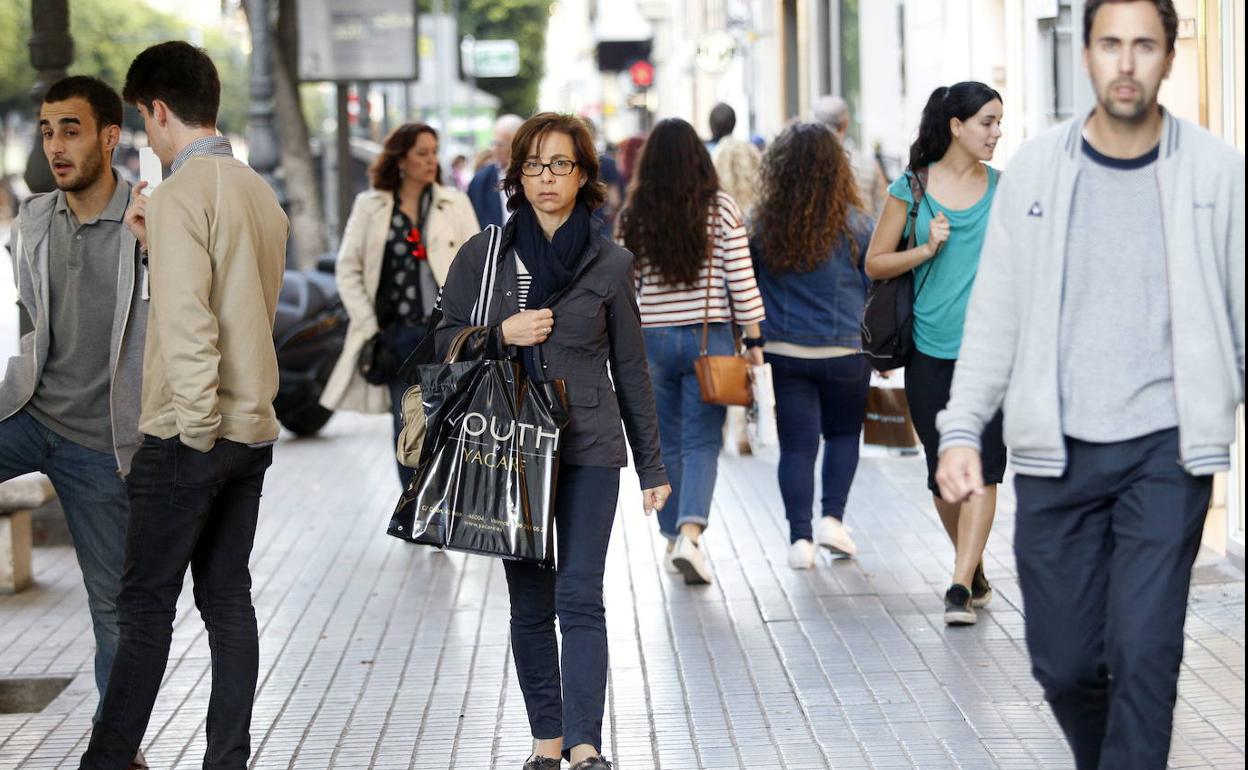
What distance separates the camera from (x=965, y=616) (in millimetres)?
7277

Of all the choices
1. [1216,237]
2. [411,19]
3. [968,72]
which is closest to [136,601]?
[1216,237]

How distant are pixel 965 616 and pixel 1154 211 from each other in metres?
3.54

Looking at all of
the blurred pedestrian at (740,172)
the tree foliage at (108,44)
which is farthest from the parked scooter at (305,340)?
the tree foliage at (108,44)

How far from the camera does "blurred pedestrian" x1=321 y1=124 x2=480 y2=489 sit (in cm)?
923

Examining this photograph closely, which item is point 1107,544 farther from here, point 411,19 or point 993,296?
point 411,19

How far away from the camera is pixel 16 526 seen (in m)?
8.43

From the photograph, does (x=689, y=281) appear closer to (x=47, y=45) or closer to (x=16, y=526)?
(x=16, y=526)

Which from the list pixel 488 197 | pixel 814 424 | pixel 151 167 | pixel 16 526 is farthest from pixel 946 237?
pixel 488 197

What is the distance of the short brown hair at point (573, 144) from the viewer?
211 inches

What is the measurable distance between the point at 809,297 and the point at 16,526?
11.6 feet

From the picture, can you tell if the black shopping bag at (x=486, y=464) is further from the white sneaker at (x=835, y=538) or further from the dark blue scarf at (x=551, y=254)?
the white sneaker at (x=835, y=538)

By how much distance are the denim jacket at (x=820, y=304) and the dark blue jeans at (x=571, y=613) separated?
3116mm

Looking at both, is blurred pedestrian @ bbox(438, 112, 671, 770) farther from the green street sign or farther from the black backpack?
the green street sign

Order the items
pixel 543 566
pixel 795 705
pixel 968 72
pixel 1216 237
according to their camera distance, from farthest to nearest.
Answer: pixel 968 72 < pixel 795 705 < pixel 543 566 < pixel 1216 237
